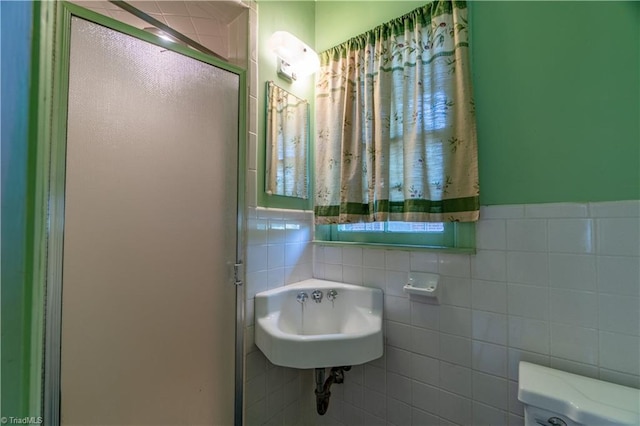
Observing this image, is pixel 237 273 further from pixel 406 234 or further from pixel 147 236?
pixel 406 234

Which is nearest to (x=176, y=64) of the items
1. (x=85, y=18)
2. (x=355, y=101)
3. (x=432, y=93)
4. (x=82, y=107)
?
(x=85, y=18)

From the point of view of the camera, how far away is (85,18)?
82cm

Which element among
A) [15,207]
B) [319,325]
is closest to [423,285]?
[319,325]

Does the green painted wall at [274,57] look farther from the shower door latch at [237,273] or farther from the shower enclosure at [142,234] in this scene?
the shower door latch at [237,273]

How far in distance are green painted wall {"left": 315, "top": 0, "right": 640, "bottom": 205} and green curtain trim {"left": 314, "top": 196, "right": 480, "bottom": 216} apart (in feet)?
0.28

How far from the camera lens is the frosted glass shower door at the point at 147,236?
81 centimetres

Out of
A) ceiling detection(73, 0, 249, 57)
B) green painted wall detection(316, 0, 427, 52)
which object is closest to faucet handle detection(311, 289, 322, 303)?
ceiling detection(73, 0, 249, 57)

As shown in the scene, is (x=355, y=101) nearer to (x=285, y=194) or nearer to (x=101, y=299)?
(x=285, y=194)

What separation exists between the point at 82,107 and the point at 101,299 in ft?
1.99

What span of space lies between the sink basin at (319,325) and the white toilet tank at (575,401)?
507 mm

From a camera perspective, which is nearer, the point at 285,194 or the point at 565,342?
the point at 565,342

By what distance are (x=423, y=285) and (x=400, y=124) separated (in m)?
0.78

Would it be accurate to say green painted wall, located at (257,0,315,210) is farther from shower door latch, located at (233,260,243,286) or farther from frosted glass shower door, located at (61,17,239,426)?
shower door latch, located at (233,260,243,286)

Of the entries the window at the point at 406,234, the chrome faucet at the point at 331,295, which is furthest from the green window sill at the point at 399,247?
the chrome faucet at the point at 331,295
